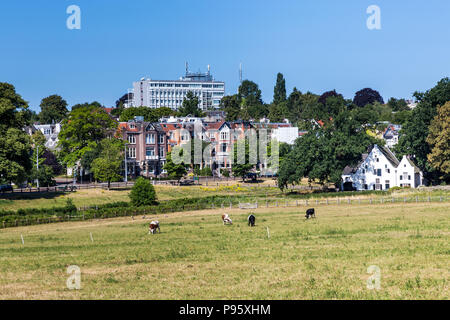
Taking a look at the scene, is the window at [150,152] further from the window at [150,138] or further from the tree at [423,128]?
the tree at [423,128]

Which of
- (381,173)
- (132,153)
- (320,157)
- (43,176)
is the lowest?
(381,173)

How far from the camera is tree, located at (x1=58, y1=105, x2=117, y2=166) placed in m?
110

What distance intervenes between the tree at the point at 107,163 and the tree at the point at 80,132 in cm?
380

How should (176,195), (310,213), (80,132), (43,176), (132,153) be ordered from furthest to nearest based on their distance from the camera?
(132,153)
(80,132)
(43,176)
(176,195)
(310,213)

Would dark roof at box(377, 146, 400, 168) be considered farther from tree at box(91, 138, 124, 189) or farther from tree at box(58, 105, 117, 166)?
tree at box(58, 105, 117, 166)

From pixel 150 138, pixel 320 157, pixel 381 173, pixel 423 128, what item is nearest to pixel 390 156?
pixel 381 173

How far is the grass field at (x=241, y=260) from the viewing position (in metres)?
26.2

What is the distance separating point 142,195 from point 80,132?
36717mm

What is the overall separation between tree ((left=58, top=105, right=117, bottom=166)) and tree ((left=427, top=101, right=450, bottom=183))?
180 feet

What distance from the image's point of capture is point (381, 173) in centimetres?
10531

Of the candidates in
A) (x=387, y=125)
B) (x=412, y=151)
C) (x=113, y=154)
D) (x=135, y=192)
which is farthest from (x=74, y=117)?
(x=387, y=125)

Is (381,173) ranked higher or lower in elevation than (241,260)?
higher

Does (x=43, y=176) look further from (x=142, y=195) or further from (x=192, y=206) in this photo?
(x=192, y=206)

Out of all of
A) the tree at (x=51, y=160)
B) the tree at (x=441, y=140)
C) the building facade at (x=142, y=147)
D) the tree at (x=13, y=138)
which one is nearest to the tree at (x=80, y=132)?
the building facade at (x=142, y=147)
